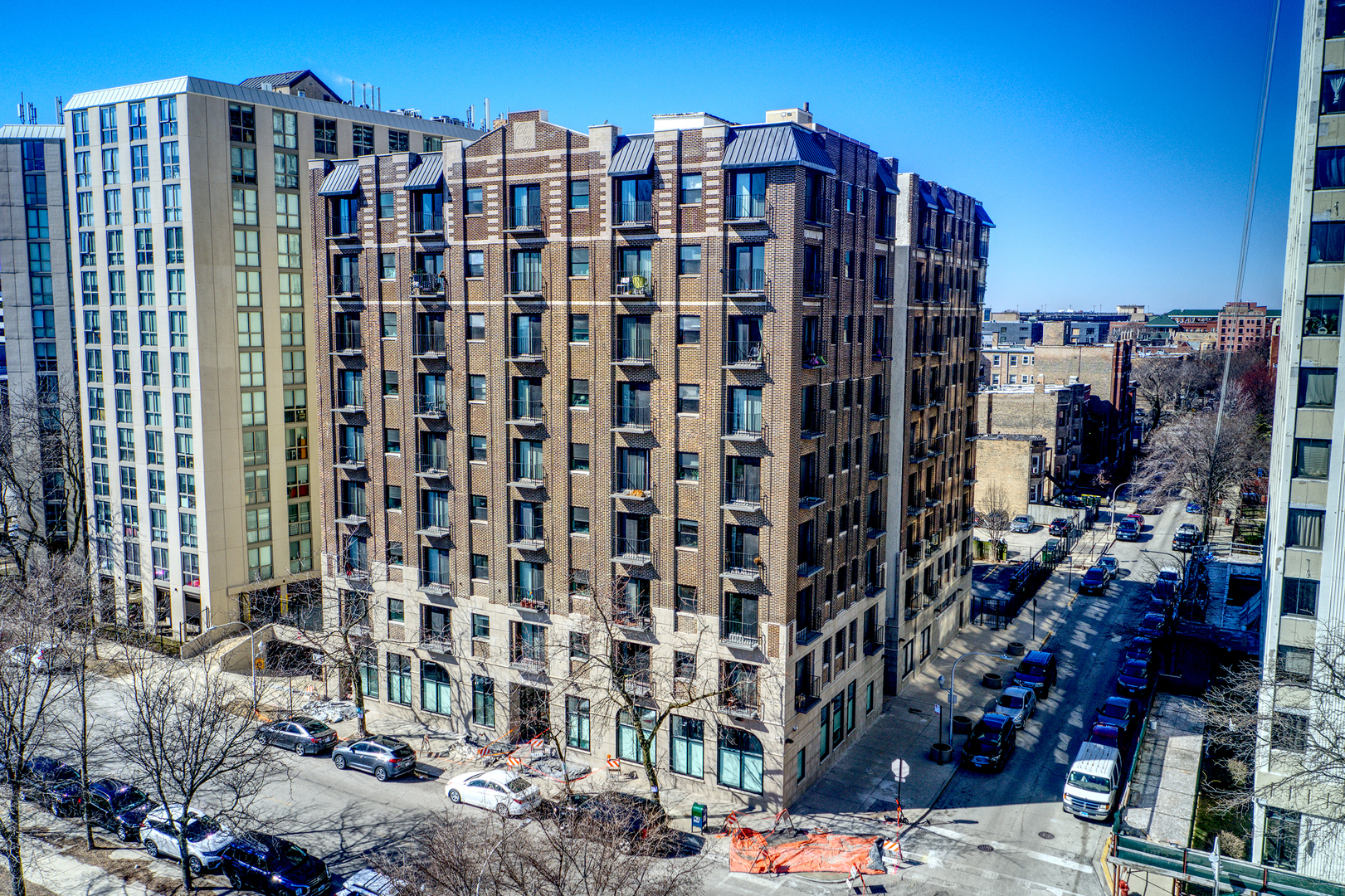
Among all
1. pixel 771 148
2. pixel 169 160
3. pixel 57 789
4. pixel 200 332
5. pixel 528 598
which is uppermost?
pixel 169 160

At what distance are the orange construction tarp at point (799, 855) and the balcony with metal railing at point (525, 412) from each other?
21.3 m

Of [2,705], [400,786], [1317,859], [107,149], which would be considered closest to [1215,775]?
[1317,859]

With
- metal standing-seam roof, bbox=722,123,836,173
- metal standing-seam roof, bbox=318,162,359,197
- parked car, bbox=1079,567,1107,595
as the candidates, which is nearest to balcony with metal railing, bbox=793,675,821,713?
metal standing-seam roof, bbox=722,123,836,173

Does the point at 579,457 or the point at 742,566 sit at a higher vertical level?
the point at 579,457

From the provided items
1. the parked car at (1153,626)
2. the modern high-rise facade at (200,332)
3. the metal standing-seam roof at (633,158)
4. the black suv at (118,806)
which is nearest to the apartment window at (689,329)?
the metal standing-seam roof at (633,158)

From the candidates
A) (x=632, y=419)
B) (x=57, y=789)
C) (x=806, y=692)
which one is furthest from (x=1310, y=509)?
(x=57, y=789)

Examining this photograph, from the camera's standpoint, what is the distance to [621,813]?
124 ft

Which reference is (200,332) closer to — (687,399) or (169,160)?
(169,160)

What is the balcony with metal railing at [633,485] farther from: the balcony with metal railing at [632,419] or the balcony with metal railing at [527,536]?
the balcony with metal railing at [527,536]

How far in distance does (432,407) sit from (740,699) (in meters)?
22.2

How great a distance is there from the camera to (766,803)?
42.4 metres

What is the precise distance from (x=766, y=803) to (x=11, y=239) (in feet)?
257

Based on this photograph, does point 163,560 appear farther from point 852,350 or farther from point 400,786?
point 852,350

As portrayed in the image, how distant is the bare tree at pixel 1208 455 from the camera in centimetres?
9281
